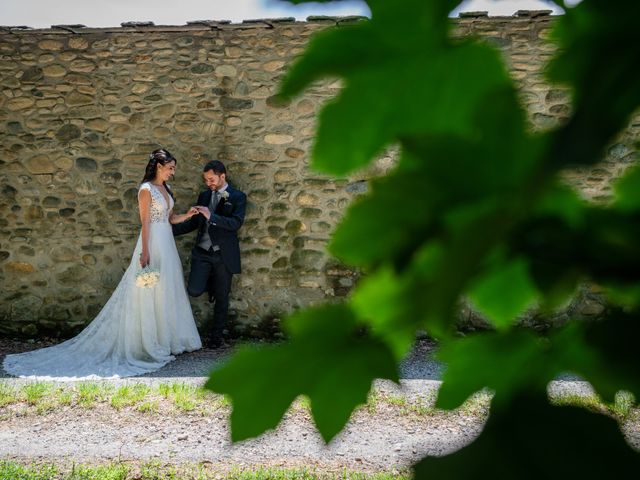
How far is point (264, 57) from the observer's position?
5.68 meters

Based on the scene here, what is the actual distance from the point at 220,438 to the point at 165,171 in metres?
2.46

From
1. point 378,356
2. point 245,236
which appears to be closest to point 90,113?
point 245,236

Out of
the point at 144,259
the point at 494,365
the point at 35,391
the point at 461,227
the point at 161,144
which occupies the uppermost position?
the point at 461,227

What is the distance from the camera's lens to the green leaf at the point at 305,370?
0.27 meters

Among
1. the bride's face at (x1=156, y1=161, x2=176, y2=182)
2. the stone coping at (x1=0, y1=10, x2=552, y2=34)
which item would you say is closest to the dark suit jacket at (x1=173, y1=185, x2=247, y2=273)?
the bride's face at (x1=156, y1=161, x2=176, y2=182)

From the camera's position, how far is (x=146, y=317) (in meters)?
5.47

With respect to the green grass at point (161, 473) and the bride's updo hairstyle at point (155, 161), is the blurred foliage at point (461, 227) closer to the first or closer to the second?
the green grass at point (161, 473)

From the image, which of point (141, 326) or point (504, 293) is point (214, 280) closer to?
point (141, 326)

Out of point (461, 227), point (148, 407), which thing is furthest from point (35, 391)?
point (461, 227)

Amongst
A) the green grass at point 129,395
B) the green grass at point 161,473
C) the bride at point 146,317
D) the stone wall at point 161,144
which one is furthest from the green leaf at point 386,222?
the stone wall at point 161,144

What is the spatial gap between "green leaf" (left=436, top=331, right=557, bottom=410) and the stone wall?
17.5ft

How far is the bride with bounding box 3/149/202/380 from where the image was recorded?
5.32m

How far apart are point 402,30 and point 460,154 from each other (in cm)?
6

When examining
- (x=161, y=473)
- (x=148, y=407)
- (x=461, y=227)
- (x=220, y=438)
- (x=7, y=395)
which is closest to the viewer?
(x=461, y=227)
